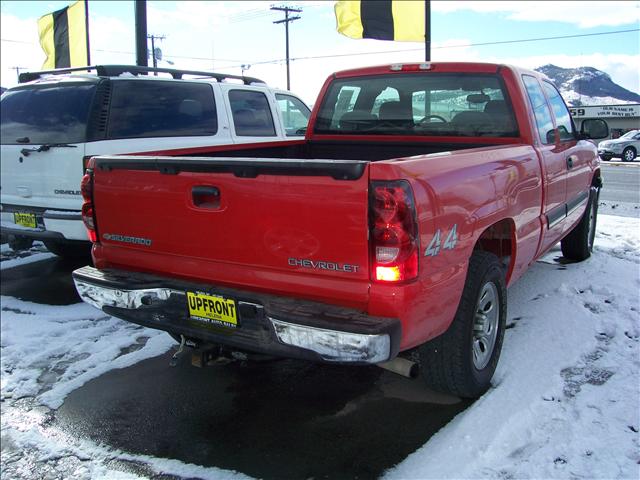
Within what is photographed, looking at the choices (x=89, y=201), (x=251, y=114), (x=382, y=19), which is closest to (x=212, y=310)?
(x=89, y=201)

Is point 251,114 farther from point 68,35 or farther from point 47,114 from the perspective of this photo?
point 68,35

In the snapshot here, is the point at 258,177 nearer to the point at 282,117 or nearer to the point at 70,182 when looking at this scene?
the point at 70,182

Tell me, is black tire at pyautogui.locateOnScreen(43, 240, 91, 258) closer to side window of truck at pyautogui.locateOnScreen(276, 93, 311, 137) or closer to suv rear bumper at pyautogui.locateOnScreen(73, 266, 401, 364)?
side window of truck at pyautogui.locateOnScreen(276, 93, 311, 137)

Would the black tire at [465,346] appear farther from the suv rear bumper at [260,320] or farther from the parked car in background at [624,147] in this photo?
the parked car in background at [624,147]

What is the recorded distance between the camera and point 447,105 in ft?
14.7

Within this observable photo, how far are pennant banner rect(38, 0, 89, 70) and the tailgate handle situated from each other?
1226 centimetres

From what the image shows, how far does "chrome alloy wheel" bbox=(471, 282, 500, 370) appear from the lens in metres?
3.32

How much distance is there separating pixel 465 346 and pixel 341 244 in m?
1.01

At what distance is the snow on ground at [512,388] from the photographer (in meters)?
2.71

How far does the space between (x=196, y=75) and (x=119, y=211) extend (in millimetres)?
4190

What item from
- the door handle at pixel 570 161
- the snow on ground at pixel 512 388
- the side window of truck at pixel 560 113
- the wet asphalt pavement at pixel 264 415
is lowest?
the wet asphalt pavement at pixel 264 415

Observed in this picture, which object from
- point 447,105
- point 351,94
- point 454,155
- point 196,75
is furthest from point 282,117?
point 454,155

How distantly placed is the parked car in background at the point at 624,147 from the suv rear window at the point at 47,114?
890 inches

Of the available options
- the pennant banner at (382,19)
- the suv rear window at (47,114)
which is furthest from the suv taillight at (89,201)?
the pennant banner at (382,19)
